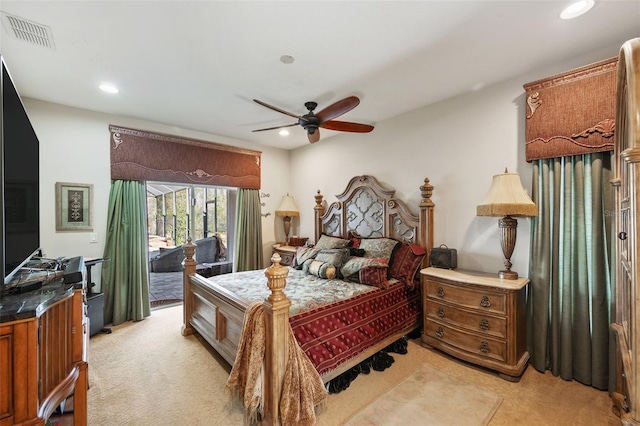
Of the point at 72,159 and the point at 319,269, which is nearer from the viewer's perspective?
the point at 319,269

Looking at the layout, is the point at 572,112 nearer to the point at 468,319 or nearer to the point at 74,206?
the point at 468,319

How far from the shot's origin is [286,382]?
5.76 ft

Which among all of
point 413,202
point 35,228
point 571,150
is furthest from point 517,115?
point 35,228

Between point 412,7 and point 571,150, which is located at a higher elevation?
point 412,7

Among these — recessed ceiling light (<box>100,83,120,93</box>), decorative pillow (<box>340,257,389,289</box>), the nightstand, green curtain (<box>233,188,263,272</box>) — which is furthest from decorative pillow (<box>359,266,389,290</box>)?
recessed ceiling light (<box>100,83,120,93</box>)

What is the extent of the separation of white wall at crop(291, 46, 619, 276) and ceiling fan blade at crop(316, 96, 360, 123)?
1.03m

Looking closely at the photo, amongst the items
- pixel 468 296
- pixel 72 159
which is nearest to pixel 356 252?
pixel 468 296

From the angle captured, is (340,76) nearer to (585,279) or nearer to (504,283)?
(504,283)

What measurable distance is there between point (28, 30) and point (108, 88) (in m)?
0.90

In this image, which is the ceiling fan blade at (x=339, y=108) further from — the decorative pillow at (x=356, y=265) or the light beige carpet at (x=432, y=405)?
the light beige carpet at (x=432, y=405)

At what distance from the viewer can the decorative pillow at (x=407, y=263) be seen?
3051mm

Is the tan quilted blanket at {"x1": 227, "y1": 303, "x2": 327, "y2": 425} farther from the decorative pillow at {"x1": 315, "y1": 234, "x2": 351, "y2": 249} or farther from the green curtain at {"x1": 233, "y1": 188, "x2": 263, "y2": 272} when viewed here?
the green curtain at {"x1": 233, "y1": 188, "x2": 263, "y2": 272}

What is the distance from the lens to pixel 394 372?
244 cm

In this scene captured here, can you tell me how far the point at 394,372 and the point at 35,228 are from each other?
315cm
